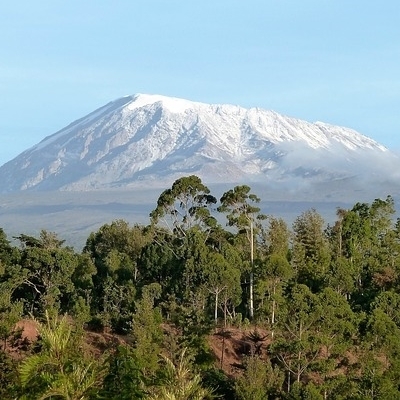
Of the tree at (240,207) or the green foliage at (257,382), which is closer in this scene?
Answer: the green foliage at (257,382)

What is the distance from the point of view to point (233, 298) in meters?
38.7

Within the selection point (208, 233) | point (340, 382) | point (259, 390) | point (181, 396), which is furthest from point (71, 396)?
point (208, 233)

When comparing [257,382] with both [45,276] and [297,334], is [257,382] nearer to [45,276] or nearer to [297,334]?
[297,334]

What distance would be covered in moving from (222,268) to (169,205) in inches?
346

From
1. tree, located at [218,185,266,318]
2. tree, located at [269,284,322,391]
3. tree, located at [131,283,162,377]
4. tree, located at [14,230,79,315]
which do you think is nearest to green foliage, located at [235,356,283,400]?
tree, located at [269,284,322,391]

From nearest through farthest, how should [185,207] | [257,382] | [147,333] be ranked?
[257,382], [147,333], [185,207]

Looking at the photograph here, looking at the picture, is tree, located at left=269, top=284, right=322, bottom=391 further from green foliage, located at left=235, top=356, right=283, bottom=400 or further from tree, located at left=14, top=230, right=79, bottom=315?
tree, located at left=14, top=230, right=79, bottom=315

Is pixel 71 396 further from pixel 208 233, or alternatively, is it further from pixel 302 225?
pixel 302 225

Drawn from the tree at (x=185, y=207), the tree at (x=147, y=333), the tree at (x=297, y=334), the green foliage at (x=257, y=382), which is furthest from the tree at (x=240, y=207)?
the green foliage at (x=257, y=382)

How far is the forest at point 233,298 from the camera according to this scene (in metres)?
29.3

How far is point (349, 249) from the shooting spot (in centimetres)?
4700

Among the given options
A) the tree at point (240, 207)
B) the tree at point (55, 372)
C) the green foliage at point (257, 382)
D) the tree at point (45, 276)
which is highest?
the tree at point (240, 207)

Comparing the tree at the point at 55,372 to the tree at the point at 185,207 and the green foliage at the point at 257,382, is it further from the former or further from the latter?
the tree at the point at 185,207

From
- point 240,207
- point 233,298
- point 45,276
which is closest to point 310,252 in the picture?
point 240,207
